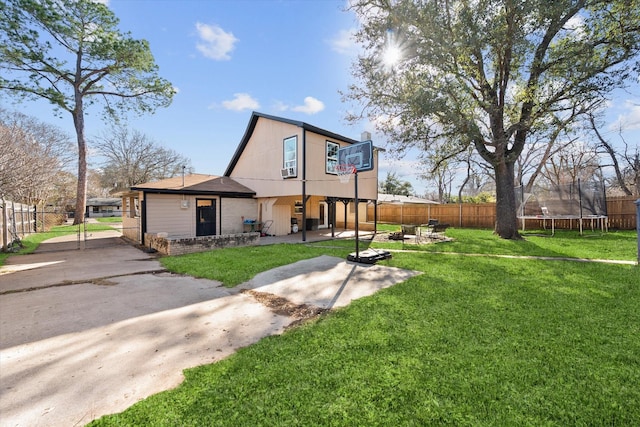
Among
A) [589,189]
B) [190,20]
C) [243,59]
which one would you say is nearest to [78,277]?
[190,20]

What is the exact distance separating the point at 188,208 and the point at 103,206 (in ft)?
130

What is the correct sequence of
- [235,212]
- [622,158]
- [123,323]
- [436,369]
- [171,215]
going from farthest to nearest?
[622,158], [235,212], [171,215], [123,323], [436,369]

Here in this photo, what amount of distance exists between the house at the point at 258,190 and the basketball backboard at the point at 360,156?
5.24 ft

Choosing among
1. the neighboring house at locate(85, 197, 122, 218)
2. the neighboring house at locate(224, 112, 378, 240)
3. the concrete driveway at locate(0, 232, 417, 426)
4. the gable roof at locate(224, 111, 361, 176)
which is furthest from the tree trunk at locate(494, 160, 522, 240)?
the neighboring house at locate(85, 197, 122, 218)

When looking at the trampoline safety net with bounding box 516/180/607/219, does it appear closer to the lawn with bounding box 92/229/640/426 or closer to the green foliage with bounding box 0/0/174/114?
the lawn with bounding box 92/229/640/426

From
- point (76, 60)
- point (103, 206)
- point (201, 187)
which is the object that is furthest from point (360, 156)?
point (103, 206)

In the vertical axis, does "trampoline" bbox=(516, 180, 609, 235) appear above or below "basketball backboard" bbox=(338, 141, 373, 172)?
below

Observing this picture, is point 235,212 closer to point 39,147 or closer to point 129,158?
point 39,147

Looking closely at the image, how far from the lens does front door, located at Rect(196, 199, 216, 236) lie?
1308cm

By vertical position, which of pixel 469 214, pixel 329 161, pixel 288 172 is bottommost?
pixel 469 214

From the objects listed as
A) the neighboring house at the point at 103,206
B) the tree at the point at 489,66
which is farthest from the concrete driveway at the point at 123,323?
the neighboring house at the point at 103,206

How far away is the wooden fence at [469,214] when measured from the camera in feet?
46.5

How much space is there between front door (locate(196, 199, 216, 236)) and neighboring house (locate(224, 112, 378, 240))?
2.52m

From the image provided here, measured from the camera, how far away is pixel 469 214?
19297 millimetres
